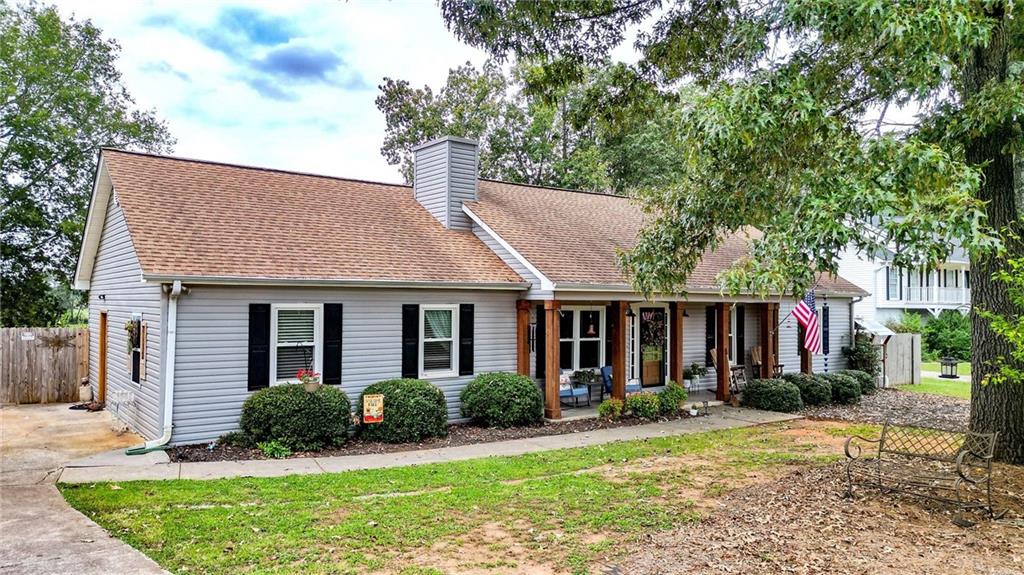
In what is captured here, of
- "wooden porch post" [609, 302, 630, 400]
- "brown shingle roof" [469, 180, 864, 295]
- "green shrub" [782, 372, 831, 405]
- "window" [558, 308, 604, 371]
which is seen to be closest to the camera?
"brown shingle roof" [469, 180, 864, 295]

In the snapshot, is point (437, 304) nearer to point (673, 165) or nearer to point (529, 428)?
point (529, 428)

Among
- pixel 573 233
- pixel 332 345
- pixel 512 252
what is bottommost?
pixel 332 345

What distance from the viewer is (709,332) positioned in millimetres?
17031

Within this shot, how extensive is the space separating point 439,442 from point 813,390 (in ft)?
32.4

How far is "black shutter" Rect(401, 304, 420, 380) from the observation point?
12.0m

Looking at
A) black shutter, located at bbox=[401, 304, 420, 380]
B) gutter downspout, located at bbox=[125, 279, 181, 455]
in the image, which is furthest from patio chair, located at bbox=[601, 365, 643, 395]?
gutter downspout, located at bbox=[125, 279, 181, 455]

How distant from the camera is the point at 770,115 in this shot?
7137 mm

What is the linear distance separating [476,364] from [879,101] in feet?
27.4

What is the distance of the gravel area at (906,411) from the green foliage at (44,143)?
24390 mm

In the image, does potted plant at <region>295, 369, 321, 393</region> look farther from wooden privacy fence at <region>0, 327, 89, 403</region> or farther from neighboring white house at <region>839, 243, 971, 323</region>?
neighboring white house at <region>839, 243, 971, 323</region>

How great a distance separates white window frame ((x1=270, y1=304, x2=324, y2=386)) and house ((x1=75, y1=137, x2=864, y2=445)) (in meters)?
0.02

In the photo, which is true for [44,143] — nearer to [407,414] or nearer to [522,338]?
[522,338]

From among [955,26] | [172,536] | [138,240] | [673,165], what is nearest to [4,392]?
[138,240]

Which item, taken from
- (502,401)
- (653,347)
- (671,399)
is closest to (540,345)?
(502,401)
